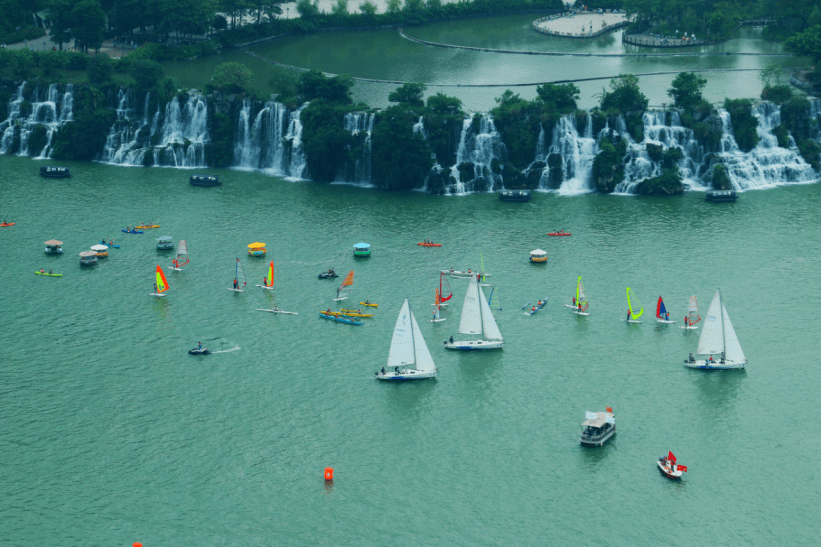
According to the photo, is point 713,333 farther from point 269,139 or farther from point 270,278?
point 269,139

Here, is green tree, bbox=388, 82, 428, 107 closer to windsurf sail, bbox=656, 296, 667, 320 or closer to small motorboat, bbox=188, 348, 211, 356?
windsurf sail, bbox=656, 296, 667, 320

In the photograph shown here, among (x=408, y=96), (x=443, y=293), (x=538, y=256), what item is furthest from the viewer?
(x=408, y=96)

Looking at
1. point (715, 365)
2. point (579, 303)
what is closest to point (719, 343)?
point (715, 365)

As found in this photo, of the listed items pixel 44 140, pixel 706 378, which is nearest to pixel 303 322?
pixel 706 378

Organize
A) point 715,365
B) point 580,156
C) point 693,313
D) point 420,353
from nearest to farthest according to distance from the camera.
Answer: point 420,353
point 715,365
point 693,313
point 580,156

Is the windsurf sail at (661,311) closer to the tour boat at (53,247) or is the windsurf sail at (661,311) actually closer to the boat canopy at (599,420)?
the boat canopy at (599,420)
